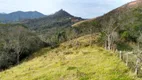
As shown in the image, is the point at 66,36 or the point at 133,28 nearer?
the point at 133,28

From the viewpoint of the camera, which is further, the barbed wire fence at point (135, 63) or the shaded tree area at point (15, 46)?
the shaded tree area at point (15, 46)

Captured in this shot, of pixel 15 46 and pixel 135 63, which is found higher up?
pixel 135 63

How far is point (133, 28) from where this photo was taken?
102750 millimetres

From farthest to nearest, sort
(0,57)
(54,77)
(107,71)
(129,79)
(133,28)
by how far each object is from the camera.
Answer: (133,28) < (0,57) < (54,77) < (107,71) < (129,79)

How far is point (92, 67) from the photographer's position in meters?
30.0

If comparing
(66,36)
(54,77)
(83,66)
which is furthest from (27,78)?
(66,36)

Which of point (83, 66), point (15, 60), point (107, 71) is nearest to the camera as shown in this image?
point (107, 71)

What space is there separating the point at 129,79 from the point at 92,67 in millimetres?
8297

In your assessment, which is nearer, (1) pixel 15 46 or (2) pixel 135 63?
(2) pixel 135 63

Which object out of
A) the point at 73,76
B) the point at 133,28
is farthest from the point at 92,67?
the point at 133,28

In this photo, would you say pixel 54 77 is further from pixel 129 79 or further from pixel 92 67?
pixel 129 79

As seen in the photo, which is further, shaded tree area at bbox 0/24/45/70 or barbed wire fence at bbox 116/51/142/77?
shaded tree area at bbox 0/24/45/70

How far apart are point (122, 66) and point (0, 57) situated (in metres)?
46.5

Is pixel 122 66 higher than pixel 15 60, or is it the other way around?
pixel 122 66
